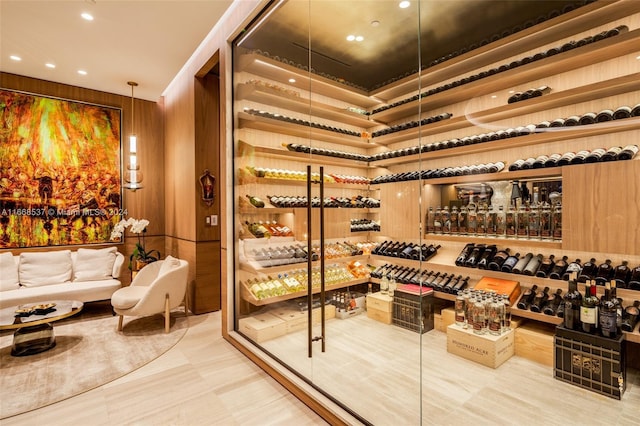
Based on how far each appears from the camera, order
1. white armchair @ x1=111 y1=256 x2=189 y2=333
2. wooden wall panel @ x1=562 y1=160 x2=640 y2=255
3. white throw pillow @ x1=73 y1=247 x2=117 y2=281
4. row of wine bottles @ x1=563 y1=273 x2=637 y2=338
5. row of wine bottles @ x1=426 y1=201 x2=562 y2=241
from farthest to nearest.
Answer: white throw pillow @ x1=73 y1=247 x2=117 y2=281
white armchair @ x1=111 y1=256 x2=189 y2=333
row of wine bottles @ x1=426 y1=201 x2=562 y2=241
row of wine bottles @ x1=563 y1=273 x2=637 y2=338
wooden wall panel @ x1=562 y1=160 x2=640 y2=255

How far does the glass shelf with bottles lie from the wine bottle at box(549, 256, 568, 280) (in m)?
0.16

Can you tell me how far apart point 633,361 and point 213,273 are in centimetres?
437

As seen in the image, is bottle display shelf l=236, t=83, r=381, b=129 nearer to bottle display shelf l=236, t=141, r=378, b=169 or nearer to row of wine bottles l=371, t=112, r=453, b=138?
row of wine bottles l=371, t=112, r=453, b=138

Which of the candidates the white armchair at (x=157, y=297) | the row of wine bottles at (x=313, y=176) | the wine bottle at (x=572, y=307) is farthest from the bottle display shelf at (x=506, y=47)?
the white armchair at (x=157, y=297)

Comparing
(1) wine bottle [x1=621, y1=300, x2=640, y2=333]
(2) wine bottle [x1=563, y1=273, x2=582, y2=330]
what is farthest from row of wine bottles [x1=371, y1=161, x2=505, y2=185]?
(1) wine bottle [x1=621, y1=300, x2=640, y2=333]

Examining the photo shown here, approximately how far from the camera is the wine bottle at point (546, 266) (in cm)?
221

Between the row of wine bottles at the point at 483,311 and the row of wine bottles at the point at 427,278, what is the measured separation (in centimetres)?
8

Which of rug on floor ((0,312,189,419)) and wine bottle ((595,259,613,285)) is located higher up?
wine bottle ((595,259,613,285))

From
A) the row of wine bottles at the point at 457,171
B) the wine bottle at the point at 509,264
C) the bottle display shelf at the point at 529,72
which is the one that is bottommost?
the wine bottle at the point at 509,264

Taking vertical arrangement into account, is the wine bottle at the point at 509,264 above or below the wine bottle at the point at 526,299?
above

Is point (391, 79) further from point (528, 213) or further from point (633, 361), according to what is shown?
point (633, 361)

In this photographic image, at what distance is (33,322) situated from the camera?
10.1ft

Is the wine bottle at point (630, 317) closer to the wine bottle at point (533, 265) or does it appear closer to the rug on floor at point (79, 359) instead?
the wine bottle at point (533, 265)

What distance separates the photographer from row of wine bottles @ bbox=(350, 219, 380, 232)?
8.03 feet
